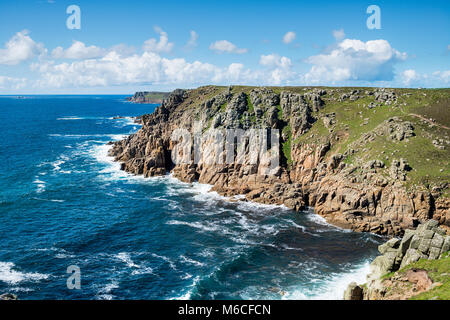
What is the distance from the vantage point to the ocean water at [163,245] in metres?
56.8

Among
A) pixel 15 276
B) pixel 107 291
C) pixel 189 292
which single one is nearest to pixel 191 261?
pixel 189 292

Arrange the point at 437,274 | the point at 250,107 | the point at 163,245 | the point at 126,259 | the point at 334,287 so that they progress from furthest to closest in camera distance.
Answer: the point at 250,107 < the point at 163,245 < the point at 126,259 < the point at 334,287 < the point at 437,274

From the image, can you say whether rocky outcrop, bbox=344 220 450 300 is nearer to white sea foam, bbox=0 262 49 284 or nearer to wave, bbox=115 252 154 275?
wave, bbox=115 252 154 275

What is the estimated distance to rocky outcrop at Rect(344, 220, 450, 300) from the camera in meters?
45.3

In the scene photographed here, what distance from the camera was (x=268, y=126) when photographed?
119m

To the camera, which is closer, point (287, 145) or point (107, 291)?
point (107, 291)

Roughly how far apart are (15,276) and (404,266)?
6478 cm

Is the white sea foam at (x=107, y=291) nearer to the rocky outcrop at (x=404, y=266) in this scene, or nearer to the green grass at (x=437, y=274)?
the rocky outcrop at (x=404, y=266)

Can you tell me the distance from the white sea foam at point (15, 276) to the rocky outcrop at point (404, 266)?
170 ft

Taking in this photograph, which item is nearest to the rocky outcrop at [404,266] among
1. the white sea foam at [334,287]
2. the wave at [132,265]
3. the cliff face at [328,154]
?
the white sea foam at [334,287]

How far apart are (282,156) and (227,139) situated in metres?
20.1

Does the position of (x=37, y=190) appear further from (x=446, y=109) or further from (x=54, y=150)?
(x=446, y=109)

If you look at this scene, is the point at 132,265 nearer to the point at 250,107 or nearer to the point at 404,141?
the point at 404,141

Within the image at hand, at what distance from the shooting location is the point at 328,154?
10412cm
